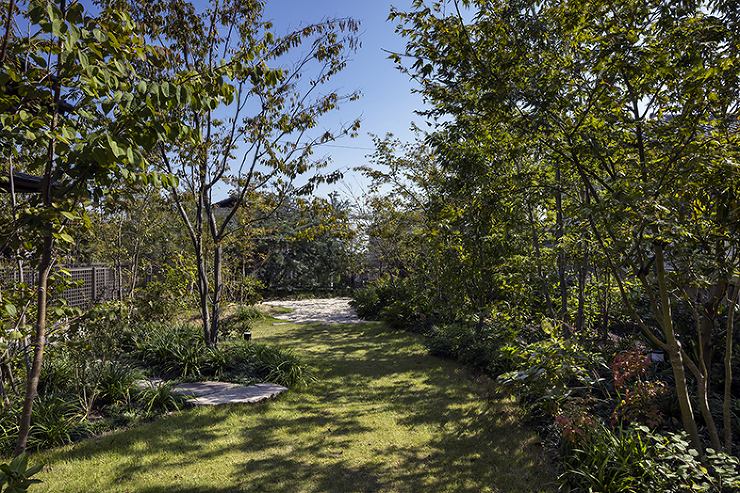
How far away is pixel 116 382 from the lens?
166 inches

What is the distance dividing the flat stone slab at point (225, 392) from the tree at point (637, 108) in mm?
3930

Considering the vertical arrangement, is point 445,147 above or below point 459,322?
above

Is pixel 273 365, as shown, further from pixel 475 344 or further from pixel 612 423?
pixel 612 423

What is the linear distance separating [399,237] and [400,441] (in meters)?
6.23

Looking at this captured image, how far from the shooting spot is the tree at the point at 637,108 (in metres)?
2.29

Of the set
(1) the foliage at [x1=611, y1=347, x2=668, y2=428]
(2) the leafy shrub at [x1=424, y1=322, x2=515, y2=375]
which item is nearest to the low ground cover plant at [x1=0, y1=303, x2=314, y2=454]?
(2) the leafy shrub at [x1=424, y1=322, x2=515, y2=375]

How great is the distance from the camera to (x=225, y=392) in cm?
477

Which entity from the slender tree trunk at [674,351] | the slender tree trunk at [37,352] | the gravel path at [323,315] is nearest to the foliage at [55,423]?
the slender tree trunk at [37,352]

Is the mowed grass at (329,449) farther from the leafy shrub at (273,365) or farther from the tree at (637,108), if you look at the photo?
the tree at (637,108)

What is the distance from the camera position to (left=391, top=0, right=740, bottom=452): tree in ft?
7.51

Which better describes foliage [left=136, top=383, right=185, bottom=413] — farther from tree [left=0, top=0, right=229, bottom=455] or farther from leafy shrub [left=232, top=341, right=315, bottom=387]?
tree [left=0, top=0, right=229, bottom=455]

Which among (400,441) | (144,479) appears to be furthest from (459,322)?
(144,479)

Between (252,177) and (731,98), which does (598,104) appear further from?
(252,177)

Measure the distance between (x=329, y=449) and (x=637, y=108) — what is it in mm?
3766
